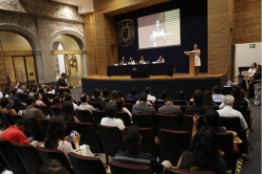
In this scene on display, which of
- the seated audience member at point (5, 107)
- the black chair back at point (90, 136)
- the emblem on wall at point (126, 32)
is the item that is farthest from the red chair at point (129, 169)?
the emblem on wall at point (126, 32)

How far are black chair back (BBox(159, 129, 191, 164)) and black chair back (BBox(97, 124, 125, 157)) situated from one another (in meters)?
0.54

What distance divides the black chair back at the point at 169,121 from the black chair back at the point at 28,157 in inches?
68.3

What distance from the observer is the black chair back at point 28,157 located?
2.00 metres

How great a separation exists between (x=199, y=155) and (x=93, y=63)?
12.4 meters

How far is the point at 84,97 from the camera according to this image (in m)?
3.89

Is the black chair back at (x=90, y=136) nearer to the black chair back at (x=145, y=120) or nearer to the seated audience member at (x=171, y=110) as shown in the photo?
the black chair back at (x=145, y=120)

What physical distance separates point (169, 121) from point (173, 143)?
0.70 metres

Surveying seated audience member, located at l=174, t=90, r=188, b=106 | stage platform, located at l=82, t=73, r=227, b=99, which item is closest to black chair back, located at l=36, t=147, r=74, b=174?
seated audience member, located at l=174, t=90, r=188, b=106

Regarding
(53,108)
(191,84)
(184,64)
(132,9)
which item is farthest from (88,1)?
(53,108)

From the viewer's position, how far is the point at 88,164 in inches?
65.2

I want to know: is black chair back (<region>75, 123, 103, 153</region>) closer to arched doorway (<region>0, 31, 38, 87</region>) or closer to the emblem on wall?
arched doorway (<region>0, 31, 38, 87</region>)

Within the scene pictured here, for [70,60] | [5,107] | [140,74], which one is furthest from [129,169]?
[70,60]

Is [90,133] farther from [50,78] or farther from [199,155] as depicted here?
[50,78]

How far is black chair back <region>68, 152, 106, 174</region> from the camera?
5.32 ft
